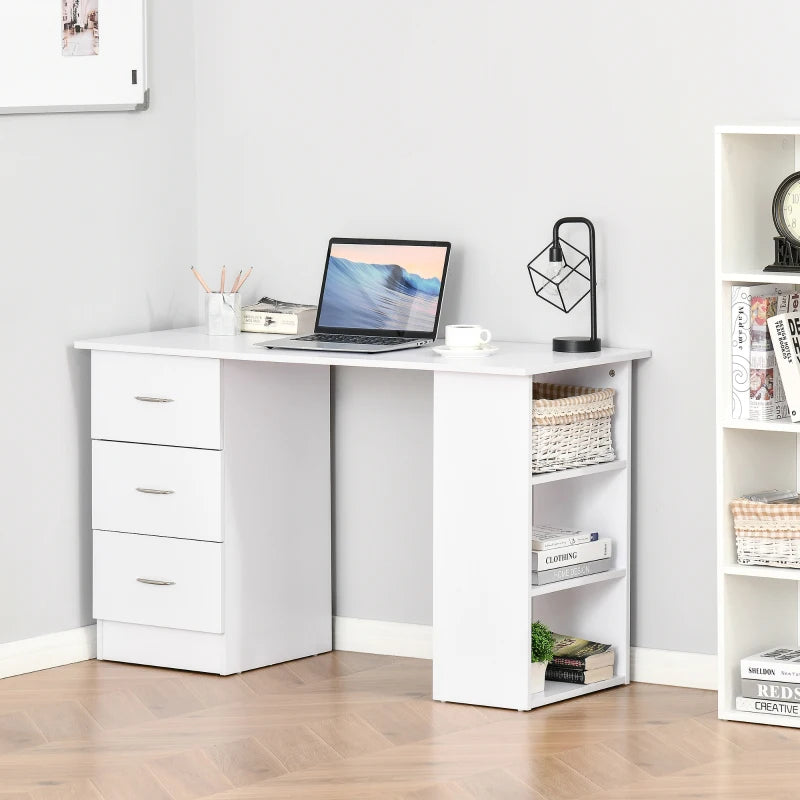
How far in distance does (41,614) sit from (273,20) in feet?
5.49

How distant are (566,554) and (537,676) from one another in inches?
11.6

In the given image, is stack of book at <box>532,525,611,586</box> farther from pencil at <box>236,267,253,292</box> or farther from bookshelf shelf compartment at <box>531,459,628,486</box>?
pencil at <box>236,267,253,292</box>

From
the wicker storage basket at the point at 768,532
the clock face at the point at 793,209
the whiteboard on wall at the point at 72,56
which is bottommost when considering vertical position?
the wicker storage basket at the point at 768,532

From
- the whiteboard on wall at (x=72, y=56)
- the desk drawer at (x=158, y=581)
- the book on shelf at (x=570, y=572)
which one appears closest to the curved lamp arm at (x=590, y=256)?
the book on shelf at (x=570, y=572)

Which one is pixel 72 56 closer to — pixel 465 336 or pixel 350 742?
pixel 465 336

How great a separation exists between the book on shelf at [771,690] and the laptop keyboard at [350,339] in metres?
1.16

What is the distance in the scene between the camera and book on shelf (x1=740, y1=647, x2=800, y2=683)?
370 cm

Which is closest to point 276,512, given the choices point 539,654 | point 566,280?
point 539,654

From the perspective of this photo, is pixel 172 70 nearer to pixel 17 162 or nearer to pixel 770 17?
pixel 17 162

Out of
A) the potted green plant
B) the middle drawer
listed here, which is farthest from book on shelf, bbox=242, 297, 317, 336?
the potted green plant

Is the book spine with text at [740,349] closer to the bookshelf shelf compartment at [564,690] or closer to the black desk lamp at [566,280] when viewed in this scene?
the black desk lamp at [566,280]

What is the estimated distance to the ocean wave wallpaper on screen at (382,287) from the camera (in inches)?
166

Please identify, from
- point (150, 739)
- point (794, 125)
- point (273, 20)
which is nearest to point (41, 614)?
point (150, 739)

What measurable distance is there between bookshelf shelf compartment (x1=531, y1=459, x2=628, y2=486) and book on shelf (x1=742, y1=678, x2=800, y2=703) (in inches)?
23.3
